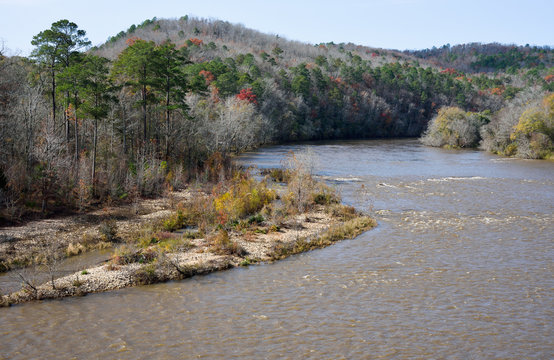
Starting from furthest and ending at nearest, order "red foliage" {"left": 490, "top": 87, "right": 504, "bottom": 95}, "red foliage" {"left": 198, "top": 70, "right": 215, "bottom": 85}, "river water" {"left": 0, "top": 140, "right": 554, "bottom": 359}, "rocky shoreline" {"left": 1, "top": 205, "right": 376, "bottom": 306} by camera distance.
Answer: "red foliage" {"left": 490, "top": 87, "right": 504, "bottom": 95}
"red foliage" {"left": 198, "top": 70, "right": 215, "bottom": 85}
"rocky shoreline" {"left": 1, "top": 205, "right": 376, "bottom": 306}
"river water" {"left": 0, "top": 140, "right": 554, "bottom": 359}

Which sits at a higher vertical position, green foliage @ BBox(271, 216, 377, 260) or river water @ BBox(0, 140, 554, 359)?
green foliage @ BBox(271, 216, 377, 260)

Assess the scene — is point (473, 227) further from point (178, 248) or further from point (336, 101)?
point (336, 101)

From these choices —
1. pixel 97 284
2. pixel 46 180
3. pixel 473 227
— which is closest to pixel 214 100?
pixel 46 180

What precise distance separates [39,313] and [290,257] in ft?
34.1

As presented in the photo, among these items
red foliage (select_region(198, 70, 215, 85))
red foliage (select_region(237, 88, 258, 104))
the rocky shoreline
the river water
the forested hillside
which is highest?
red foliage (select_region(198, 70, 215, 85))

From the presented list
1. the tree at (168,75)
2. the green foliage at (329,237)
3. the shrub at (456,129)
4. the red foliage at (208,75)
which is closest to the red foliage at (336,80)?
the shrub at (456,129)

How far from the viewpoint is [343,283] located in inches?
701

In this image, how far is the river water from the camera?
507 inches

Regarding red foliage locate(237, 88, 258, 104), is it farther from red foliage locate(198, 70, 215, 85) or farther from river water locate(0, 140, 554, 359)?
river water locate(0, 140, 554, 359)

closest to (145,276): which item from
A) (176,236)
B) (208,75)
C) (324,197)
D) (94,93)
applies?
(176,236)

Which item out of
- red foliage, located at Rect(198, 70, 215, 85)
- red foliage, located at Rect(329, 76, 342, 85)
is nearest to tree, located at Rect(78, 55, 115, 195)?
red foliage, located at Rect(198, 70, 215, 85)

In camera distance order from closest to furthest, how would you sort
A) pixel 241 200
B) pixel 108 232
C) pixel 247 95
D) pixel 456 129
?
pixel 108 232
pixel 241 200
pixel 247 95
pixel 456 129

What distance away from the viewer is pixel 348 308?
15562 mm

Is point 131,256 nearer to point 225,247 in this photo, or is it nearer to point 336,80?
point 225,247
